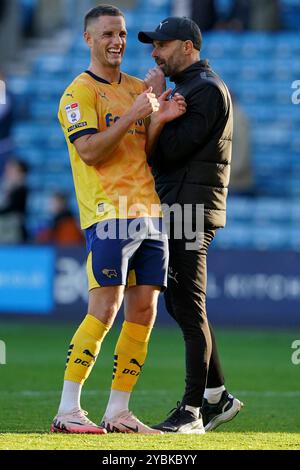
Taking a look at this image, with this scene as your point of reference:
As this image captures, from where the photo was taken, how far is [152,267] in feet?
20.7

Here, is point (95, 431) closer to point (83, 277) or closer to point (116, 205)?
point (116, 205)

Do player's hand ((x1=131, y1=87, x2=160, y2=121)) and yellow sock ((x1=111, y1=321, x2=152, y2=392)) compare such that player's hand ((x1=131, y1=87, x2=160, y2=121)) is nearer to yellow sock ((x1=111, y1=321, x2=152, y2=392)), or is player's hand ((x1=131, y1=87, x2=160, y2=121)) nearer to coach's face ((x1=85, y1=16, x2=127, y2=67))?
coach's face ((x1=85, y1=16, x2=127, y2=67))

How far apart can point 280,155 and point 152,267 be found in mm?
12666

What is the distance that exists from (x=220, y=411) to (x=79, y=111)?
2004mm

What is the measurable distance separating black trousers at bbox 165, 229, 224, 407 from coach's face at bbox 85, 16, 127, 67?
1.11 metres

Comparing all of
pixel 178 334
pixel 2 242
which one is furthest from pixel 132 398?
pixel 2 242

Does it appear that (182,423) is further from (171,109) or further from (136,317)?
(171,109)

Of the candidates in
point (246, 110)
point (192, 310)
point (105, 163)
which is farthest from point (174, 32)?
point (246, 110)

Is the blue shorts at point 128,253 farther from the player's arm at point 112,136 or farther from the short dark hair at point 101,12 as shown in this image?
the short dark hair at point 101,12

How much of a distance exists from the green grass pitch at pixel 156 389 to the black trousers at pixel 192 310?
1.04 ft

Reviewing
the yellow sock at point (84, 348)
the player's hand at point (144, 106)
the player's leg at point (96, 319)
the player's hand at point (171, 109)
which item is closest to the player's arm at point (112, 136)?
the player's hand at point (144, 106)

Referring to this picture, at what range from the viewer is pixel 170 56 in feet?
21.7

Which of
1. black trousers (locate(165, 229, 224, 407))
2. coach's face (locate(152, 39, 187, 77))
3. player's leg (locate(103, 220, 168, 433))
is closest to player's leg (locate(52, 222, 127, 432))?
player's leg (locate(103, 220, 168, 433))

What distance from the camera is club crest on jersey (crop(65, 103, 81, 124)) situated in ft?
20.4
